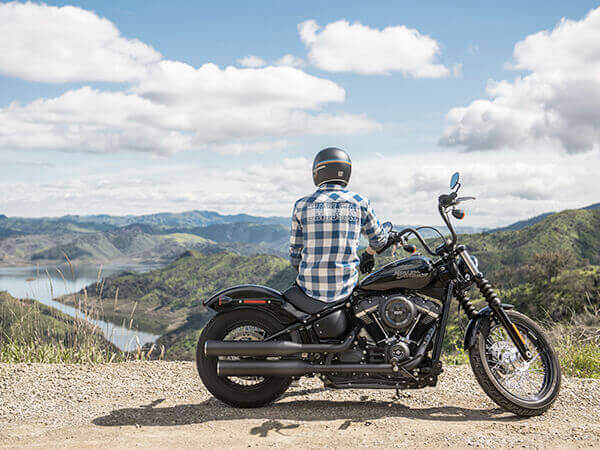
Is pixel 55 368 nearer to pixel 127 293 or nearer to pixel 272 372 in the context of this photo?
pixel 272 372

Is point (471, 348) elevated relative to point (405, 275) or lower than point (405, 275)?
lower

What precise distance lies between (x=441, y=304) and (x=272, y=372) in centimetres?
182

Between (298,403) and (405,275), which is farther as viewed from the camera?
(298,403)

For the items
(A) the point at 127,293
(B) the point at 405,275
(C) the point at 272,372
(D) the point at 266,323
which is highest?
(B) the point at 405,275

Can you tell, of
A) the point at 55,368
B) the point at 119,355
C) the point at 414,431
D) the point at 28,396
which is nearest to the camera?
the point at 414,431

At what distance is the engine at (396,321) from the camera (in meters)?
4.54

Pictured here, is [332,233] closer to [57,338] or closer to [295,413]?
[295,413]

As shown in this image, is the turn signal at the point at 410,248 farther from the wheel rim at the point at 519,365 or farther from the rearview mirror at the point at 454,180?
the wheel rim at the point at 519,365

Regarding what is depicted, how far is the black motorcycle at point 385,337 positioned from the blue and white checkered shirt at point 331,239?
0.16m

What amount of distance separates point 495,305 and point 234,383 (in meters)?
2.75

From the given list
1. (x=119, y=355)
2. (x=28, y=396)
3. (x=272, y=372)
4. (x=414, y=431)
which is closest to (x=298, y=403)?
(x=272, y=372)

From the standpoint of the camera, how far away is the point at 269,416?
4.54 m

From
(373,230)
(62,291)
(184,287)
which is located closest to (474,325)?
(373,230)

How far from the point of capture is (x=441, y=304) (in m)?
4.78
